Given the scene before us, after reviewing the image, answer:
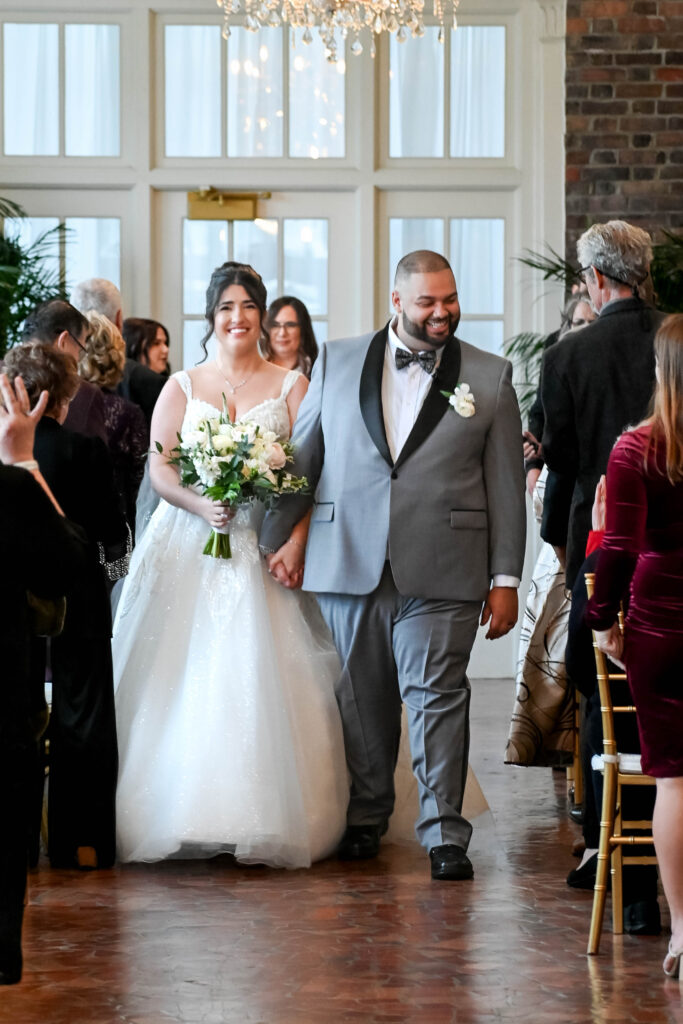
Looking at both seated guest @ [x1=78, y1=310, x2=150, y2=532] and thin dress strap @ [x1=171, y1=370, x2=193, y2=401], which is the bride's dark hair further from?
seated guest @ [x1=78, y1=310, x2=150, y2=532]

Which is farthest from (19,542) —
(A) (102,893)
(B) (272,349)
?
Answer: (B) (272,349)

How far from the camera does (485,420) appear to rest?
4582 mm

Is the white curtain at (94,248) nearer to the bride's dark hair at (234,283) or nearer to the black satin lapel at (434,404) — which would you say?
the bride's dark hair at (234,283)

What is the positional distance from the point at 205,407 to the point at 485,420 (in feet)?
3.03

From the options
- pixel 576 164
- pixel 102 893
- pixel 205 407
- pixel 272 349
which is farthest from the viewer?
pixel 576 164

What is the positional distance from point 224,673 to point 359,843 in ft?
2.18

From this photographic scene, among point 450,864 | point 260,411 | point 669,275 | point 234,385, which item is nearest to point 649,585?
point 450,864

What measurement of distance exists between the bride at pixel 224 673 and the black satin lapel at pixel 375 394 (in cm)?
42

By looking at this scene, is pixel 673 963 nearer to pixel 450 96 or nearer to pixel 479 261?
pixel 479 261

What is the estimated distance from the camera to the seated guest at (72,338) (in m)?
5.16

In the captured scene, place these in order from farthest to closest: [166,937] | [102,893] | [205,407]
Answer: [205,407] < [102,893] < [166,937]

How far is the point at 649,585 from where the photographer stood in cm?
351

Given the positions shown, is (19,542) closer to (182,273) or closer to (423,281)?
(423,281)

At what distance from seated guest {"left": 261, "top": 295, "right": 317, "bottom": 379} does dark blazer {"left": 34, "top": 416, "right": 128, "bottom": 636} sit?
2240 mm
